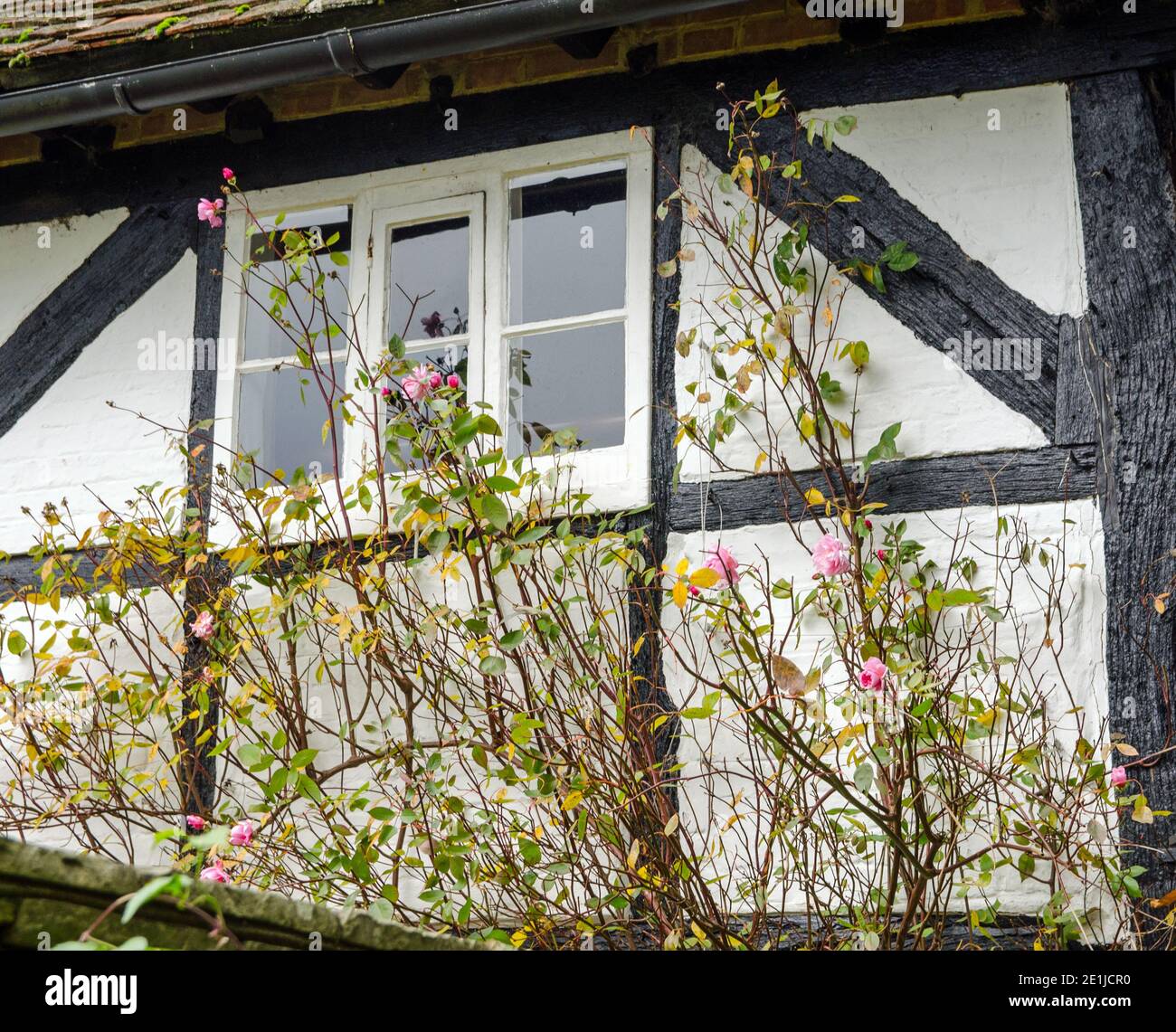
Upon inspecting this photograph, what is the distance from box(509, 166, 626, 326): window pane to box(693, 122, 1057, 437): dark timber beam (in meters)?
0.45

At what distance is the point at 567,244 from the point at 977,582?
1739 mm

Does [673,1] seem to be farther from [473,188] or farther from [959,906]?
[959,906]

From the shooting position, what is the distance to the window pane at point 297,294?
5.20m

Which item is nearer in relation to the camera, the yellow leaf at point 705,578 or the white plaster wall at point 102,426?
the yellow leaf at point 705,578

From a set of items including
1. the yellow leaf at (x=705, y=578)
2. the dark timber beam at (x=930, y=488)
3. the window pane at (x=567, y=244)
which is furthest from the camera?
the window pane at (x=567, y=244)

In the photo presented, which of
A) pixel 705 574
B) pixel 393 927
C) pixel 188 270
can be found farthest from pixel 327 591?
pixel 393 927

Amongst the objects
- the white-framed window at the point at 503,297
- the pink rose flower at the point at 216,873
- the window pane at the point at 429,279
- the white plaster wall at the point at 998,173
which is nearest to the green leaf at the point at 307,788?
the pink rose flower at the point at 216,873

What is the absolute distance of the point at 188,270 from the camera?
5352 millimetres

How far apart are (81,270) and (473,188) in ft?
4.96

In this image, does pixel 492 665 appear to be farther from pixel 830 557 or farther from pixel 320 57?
pixel 320 57

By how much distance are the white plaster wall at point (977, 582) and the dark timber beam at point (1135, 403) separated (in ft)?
0.17

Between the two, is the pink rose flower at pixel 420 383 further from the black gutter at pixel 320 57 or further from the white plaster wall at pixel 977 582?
the black gutter at pixel 320 57

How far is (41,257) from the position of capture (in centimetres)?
556
